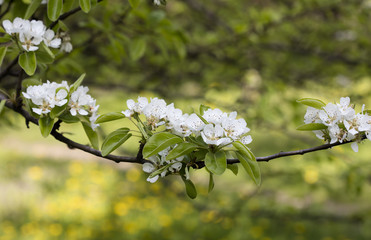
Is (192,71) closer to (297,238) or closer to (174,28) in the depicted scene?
(174,28)

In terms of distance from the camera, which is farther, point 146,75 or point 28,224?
point 28,224

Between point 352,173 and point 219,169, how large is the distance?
170cm

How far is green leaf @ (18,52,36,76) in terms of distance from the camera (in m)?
1.17

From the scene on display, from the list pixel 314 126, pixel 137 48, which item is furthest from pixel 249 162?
pixel 137 48

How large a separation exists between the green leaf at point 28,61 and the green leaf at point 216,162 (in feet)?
1.91

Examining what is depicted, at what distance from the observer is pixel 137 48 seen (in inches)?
78.0

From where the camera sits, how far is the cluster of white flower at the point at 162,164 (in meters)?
1.04

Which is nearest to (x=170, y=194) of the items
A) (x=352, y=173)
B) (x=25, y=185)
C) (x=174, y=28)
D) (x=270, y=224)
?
(x=270, y=224)

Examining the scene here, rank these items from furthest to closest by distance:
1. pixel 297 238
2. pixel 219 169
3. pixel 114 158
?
pixel 297 238 → pixel 114 158 → pixel 219 169

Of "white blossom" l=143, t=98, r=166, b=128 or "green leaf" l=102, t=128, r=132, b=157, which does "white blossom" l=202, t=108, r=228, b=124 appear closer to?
"white blossom" l=143, t=98, r=166, b=128

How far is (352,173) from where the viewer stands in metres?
2.38

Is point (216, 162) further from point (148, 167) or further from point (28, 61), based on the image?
point (28, 61)

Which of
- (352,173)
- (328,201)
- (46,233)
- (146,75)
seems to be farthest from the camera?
(328,201)

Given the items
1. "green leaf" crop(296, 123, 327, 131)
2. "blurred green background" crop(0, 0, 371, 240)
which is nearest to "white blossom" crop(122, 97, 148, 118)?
"green leaf" crop(296, 123, 327, 131)
